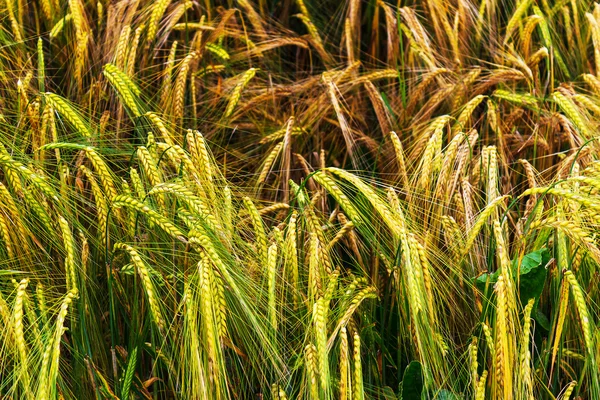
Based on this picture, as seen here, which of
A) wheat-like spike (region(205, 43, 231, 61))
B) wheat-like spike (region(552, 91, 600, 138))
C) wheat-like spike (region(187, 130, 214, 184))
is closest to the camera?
wheat-like spike (region(187, 130, 214, 184))

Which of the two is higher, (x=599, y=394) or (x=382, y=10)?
(x=382, y=10)

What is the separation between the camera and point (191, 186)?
1.80m

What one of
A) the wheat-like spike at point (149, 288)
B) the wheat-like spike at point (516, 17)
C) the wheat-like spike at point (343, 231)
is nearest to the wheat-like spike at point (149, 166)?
the wheat-like spike at point (149, 288)

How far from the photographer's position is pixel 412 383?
5.62 feet

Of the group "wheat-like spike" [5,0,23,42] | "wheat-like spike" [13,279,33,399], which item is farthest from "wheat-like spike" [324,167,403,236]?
"wheat-like spike" [5,0,23,42]

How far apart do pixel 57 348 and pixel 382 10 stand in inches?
81.1

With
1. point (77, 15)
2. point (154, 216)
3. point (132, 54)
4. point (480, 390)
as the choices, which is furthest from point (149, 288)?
point (77, 15)

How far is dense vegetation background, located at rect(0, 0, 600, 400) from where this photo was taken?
1615 mm

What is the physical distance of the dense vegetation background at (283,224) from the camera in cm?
162

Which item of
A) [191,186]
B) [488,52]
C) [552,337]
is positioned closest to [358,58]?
[488,52]

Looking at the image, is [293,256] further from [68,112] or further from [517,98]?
[517,98]

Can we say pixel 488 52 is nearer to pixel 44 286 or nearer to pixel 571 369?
pixel 571 369

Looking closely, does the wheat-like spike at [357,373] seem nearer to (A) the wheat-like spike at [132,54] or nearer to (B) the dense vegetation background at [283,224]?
(B) the dense vegetation background at [283,224]

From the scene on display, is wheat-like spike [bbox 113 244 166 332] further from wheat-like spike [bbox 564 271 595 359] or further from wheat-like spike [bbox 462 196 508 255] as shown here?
wheat-like spike [bbox 564 271 595 359]
